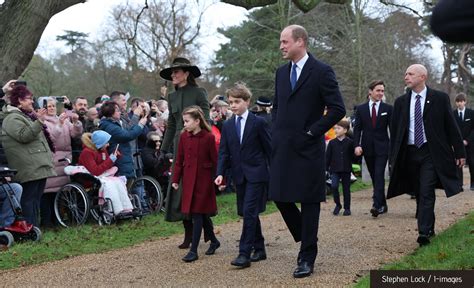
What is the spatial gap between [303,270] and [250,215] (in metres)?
0.98

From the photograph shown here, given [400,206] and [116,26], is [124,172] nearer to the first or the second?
[400,206]

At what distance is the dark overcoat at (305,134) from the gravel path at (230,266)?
75cm

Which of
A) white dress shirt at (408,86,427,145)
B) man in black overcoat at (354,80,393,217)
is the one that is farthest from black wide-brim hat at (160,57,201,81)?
man in black overcoat at (354,80,393,217)

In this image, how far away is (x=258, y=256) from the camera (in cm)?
711

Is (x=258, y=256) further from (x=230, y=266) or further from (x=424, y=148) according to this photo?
(x=424, y=148)

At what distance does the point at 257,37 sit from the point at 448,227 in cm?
3021

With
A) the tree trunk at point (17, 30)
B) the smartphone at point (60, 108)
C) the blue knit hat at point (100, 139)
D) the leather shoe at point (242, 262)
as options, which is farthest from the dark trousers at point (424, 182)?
the tree trunk at point (17, 30)

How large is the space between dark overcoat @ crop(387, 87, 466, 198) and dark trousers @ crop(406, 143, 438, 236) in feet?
0.21

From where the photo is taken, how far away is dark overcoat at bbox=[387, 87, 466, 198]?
770 cm

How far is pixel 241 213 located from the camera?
7309 mm

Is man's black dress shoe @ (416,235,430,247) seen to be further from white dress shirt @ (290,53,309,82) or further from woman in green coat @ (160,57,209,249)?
woman in green coat @ (160,57,209,249)

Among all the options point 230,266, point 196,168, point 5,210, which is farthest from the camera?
point 5,210

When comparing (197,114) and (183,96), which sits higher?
(183,96)

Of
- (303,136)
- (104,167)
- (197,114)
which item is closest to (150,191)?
(104,167)
